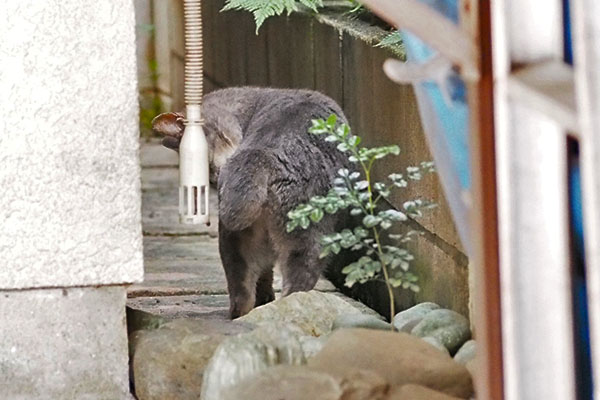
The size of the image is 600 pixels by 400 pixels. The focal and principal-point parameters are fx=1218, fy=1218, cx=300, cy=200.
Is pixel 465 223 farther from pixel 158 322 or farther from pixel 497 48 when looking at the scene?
pixel 158 322

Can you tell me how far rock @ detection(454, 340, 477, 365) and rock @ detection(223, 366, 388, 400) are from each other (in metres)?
0.47

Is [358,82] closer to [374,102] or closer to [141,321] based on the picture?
[374,102]

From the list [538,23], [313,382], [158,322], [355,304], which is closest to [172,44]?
[355,304]

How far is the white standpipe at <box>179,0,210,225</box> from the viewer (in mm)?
3674

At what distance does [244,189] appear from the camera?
430cm

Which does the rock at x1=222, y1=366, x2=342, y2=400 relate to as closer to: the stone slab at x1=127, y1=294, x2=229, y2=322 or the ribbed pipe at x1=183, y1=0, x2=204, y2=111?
the ribbed pipe at x1=183, y1=0, x2=204, y2=111

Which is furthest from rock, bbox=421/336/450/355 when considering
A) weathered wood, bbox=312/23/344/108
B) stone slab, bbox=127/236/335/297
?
weathered wood, bbox=312/23/344/108

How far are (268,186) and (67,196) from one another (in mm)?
1114

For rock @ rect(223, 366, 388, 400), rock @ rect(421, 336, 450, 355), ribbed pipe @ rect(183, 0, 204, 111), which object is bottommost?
rock @ rect(223, 366, 388, 400)

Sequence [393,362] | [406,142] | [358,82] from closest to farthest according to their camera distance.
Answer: [393,362] < [406,142] < [358,82]

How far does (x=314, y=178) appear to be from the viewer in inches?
178

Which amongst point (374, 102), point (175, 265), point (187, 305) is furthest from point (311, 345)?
point (175, 265)

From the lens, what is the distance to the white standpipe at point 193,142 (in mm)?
3674

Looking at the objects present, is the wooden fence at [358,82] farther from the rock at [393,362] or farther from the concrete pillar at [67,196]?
the concrete pillar at [67,196]
